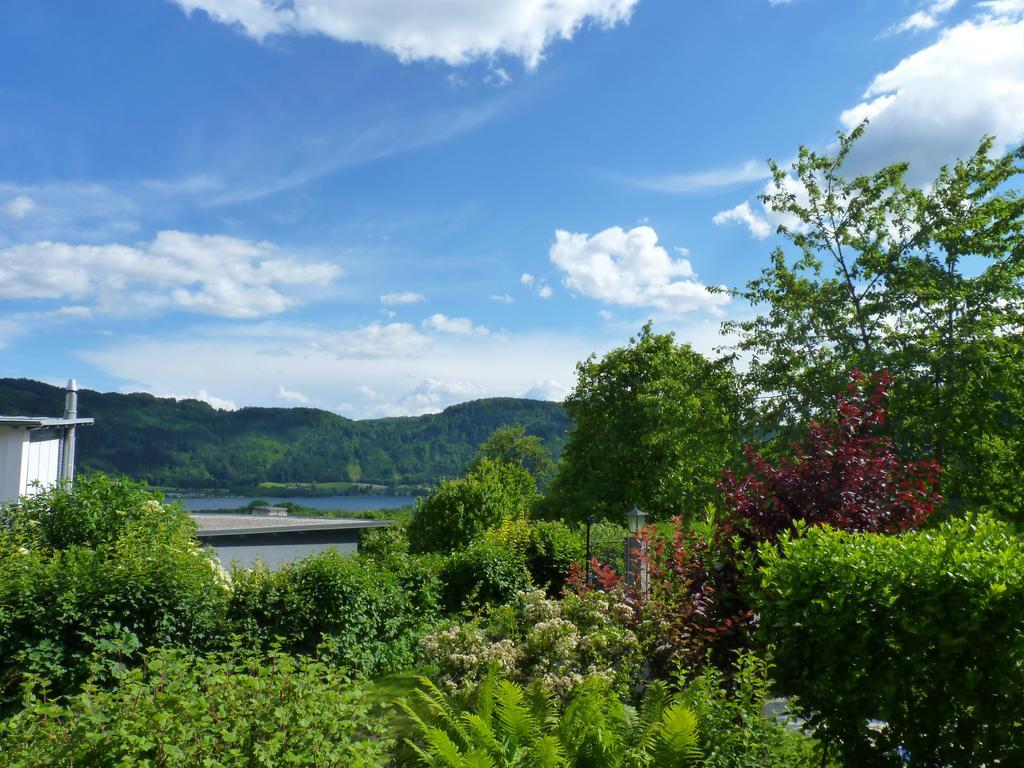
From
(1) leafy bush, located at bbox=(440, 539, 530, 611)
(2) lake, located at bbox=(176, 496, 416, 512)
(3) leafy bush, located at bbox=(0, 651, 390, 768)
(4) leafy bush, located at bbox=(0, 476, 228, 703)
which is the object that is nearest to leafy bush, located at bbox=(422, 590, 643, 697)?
(3) leafy bush, located at bbox=(0, 651, 390, 768)

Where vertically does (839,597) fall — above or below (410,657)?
above

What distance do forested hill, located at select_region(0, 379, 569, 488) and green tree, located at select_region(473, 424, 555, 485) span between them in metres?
5.37

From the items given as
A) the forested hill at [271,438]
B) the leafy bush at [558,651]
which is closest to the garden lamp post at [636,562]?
the leafy bush at [558,651]

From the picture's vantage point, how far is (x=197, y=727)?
386cm

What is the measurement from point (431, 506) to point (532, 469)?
138 feet

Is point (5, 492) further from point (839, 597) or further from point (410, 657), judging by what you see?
point (839, 597)

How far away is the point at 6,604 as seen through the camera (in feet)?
22.2

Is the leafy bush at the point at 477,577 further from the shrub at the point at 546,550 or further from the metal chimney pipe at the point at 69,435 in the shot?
the metal chimney pipe at the point at 69,435

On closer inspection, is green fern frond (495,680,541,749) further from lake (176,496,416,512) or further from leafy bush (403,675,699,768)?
lake (176,496,416,512)

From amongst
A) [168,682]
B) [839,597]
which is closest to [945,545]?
[839,597]

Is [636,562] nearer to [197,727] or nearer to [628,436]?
[197,727]

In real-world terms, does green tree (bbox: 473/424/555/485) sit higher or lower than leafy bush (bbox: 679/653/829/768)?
higher

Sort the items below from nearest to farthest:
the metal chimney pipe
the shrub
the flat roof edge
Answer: the shrub → the metal chimney pipe → the flat roof edge

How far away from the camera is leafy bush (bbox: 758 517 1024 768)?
371 cm
